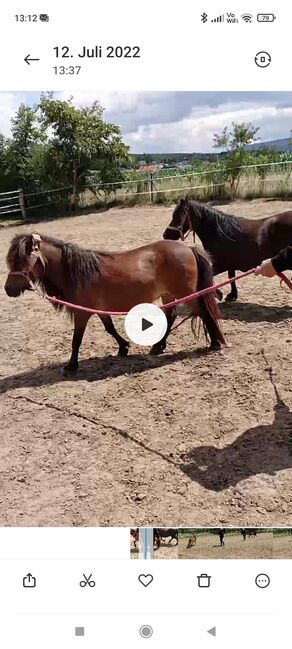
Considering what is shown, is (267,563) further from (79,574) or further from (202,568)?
(79,574)

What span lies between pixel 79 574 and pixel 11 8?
6.95 ft

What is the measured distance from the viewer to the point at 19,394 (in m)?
3.85

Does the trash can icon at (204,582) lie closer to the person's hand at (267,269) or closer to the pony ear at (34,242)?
the person's hand at (267,269)

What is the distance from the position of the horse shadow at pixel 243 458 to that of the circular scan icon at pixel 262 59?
1969mm

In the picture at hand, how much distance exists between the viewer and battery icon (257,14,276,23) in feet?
6.11

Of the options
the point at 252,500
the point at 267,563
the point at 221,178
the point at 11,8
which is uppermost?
the point at 221,178

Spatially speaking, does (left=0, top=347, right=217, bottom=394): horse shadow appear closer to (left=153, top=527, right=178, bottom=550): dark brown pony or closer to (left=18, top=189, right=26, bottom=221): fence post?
(left=153, top=527, right=178, bottom=550): dark brown pony

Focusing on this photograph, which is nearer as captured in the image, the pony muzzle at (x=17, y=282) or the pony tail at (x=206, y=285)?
the pony muzzle at (x=17, y=282)

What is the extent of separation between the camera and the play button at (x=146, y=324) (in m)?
3.48

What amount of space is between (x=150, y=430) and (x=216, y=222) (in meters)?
2.74

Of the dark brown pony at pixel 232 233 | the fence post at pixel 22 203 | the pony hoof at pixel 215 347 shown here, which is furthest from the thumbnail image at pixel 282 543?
the fence post at pixel 22 203

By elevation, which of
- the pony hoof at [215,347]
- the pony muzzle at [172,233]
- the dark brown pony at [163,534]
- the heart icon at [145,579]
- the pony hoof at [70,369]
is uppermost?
the pony muzzle at [172,233]

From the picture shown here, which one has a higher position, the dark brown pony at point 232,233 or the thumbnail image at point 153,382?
the dark brown pony at point 232,233

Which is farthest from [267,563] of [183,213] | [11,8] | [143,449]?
[183,213]
